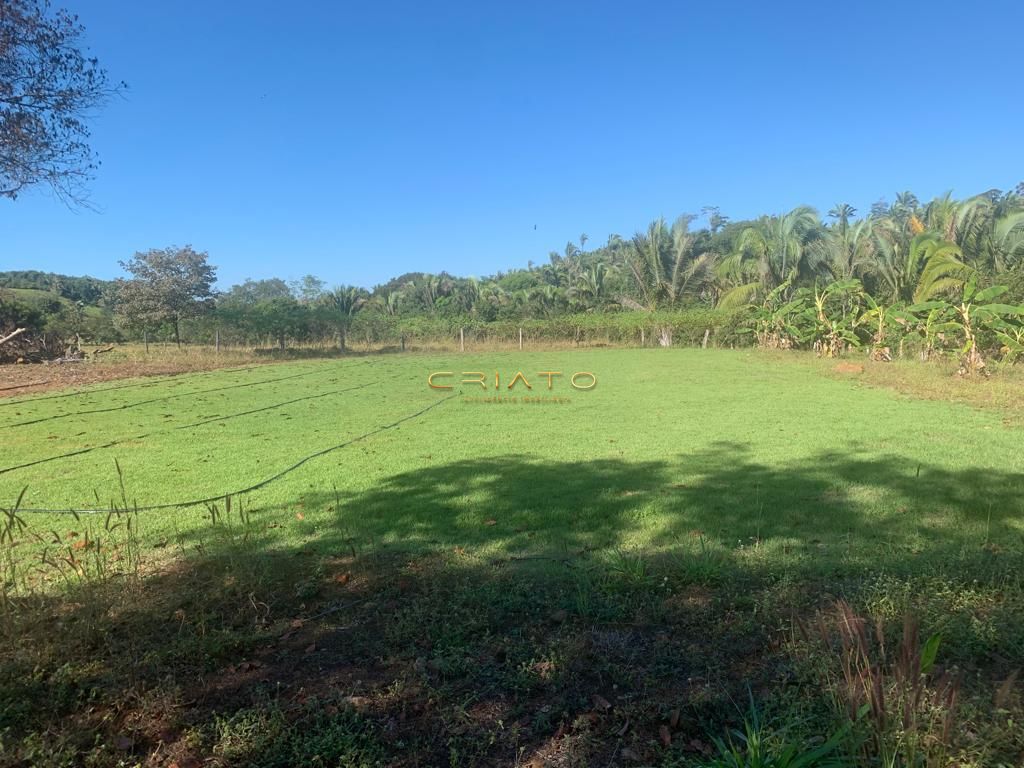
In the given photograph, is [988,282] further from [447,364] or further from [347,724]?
[347,724]

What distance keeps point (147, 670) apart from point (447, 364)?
63.0ft

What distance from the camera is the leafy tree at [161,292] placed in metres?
26.0

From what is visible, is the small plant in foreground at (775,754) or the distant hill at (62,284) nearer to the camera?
the small plant in foreground at (775,754)

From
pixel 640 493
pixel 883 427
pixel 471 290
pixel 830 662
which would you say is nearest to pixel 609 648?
pixel 830 662

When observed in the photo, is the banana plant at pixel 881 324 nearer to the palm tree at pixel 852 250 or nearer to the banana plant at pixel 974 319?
the banana plant at pixel 974 319

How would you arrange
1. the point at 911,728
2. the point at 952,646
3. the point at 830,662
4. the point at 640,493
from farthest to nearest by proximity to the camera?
the point at 640,493 < the point at 952,646 < the point at 830,662 < the point at 911,728

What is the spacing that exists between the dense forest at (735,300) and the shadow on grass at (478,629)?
42.5 ft

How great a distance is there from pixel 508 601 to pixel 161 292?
28.5m

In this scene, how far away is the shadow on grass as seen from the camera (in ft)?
6.28

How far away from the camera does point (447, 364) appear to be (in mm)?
21359

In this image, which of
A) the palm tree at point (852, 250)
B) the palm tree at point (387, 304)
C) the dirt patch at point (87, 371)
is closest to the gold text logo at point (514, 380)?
the dirt patch at point (87, 371)

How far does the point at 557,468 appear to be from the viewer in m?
5.95

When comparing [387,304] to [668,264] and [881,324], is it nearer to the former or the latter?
[668,264]

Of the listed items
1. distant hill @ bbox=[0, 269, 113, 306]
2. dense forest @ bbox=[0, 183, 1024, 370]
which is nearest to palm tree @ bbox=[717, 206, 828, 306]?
dense forest @ bbox=[0, 183, 1024, 370]
